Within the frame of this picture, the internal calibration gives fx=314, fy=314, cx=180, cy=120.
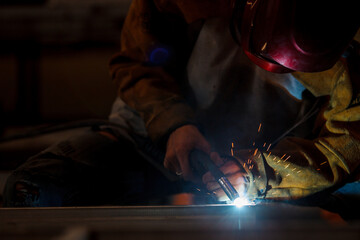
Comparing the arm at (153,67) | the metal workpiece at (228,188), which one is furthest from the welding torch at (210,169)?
the arm at (153,67)

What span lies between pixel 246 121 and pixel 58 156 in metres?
0.78

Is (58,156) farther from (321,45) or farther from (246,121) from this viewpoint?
(321,45)

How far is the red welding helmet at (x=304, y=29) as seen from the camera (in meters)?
0.72

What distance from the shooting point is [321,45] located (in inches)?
29.7

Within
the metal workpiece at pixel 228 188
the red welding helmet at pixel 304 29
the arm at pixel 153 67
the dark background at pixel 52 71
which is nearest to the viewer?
the red welding helmet at pixel 304 29

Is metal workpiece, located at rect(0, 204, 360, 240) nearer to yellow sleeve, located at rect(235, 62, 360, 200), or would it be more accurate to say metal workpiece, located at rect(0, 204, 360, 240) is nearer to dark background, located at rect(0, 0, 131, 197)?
yellow sleeve, located at rect(235, 62, 360, 200)

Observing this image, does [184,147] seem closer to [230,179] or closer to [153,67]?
[230,179]

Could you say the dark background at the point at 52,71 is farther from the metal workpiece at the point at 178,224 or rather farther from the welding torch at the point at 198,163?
the metal workpiece at the point at 178,224

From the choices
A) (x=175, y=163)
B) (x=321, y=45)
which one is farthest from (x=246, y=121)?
(x=321, y=45)

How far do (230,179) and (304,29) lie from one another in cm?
47

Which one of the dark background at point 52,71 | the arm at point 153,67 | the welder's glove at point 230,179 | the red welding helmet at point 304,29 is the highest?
the red welding helmet at point 304,29

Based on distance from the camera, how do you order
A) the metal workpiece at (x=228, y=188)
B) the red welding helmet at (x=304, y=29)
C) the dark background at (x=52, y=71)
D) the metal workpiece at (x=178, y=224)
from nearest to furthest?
the metal workpiece at (x=178, y=224) → the red welding helmet at (x=304, y=29) → the metal workpiece at (x=228, y=188) → the dark background at (x=52, y=71)

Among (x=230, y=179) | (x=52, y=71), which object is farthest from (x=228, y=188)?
(x=52, y=71)

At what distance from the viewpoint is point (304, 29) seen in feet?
2.41
